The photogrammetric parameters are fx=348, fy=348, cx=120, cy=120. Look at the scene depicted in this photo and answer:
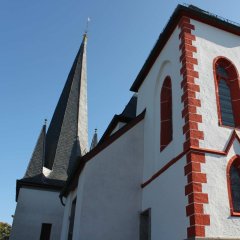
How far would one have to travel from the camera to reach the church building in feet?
23.6

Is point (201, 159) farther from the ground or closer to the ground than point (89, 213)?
farther from the ground

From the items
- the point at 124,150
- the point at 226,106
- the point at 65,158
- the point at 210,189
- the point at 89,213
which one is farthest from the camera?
the point at 65,158

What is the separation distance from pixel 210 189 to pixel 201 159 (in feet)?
2.15

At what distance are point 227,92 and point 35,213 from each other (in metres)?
12.6

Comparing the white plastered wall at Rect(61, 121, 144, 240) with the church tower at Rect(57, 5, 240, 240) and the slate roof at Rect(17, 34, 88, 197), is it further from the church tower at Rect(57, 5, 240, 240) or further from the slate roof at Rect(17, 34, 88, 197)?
the slate roof at Rect(17, 34, 88, 197)

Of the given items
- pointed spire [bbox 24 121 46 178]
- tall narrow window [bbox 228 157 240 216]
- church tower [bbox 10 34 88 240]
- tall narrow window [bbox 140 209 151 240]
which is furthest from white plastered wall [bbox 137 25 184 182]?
pointed spire [bbox 24 121 46 178]

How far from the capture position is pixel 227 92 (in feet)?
29.7

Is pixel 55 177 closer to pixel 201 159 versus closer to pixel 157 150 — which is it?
pixel 157 150

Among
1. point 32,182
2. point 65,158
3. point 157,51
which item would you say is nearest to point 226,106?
point 157,51

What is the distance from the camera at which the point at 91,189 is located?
959 cm

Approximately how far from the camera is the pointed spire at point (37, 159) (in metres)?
19.4

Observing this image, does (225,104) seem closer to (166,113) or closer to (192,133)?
(192,133)

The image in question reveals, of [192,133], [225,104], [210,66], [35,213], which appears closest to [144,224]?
[192,133]

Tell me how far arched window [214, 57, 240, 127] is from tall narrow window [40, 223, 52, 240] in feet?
40.8
